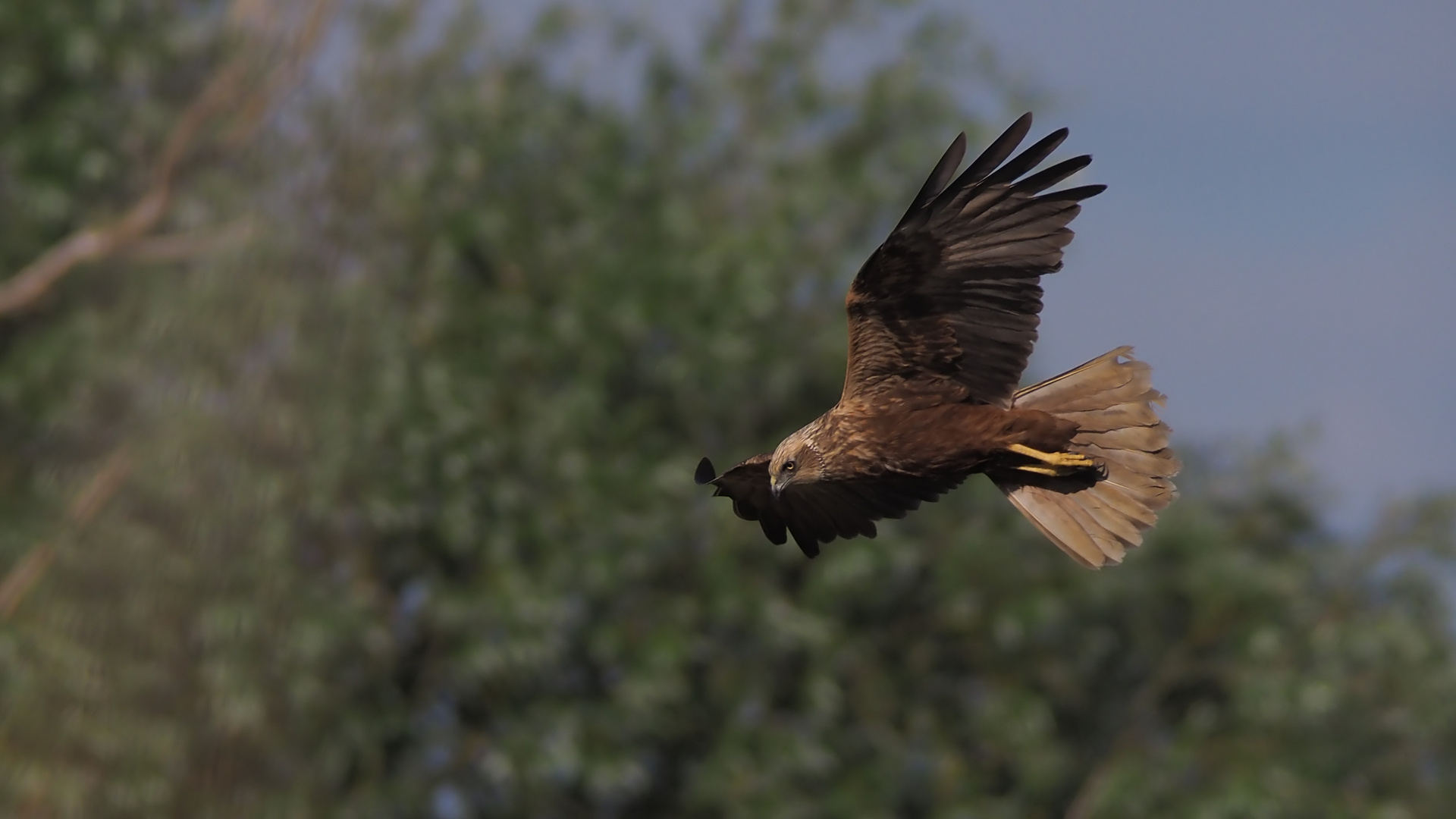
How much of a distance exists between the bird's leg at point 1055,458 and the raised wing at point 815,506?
1.92 feet

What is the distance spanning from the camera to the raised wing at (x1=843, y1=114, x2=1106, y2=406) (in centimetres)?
617

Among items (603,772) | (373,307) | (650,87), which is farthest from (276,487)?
(650,87)

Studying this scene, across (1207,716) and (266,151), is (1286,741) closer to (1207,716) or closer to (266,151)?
(1207,716)

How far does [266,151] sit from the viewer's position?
1552 cm

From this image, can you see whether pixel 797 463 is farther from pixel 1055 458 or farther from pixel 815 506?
pixel 1055 458

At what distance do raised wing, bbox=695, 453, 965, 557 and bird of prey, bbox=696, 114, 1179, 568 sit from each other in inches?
0.8

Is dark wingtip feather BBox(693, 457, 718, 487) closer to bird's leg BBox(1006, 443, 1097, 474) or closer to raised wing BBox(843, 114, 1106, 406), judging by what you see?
raised wing BBox(843, 114, 1106, 406)

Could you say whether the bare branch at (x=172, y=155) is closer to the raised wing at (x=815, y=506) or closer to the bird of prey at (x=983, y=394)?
the raised wing at (x=815, y=506)

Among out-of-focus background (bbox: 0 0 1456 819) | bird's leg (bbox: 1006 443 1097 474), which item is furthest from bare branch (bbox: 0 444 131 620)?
bird's leg (bbox: 1006 443 1097 474)

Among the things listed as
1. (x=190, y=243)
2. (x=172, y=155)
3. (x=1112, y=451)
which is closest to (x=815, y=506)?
(x=1112, y=451)

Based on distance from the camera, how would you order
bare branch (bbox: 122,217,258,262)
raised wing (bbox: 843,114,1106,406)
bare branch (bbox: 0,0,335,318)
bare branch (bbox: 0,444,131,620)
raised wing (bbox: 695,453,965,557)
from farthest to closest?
bare branch (bbox: 0,0,335,318) → bare branch (bbox: 122,217,258,262) → bare branch (bbox: 0,444,131,620) → raised wing (bbox: 695,453,965,557) → raised wing (bbox: 843,114,1106,406)

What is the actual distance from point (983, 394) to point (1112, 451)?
53 centimetres

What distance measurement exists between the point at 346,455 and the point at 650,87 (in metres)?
4.66

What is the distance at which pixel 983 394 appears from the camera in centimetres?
651
